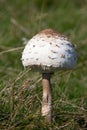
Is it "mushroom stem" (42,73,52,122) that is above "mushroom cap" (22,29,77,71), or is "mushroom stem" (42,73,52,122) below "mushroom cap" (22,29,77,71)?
below

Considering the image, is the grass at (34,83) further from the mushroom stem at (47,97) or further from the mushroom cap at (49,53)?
the mushroom cap at (49,53)

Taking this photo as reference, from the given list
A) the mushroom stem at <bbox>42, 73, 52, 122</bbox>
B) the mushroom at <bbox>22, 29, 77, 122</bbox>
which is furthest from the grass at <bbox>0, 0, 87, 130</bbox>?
the mushroom at <bbox>22, 29, 77, 122</bbox>

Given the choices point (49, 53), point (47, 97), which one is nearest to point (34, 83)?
point (47, 97)

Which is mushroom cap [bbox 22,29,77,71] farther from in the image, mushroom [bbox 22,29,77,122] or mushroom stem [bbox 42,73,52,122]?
mushroom stem [bbox 42,73,52,122]

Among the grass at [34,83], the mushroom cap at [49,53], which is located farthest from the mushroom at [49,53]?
the grass at [34,83]

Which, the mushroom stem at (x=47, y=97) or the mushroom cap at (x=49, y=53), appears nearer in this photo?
the mushroom cap at (x=49, y=53)
